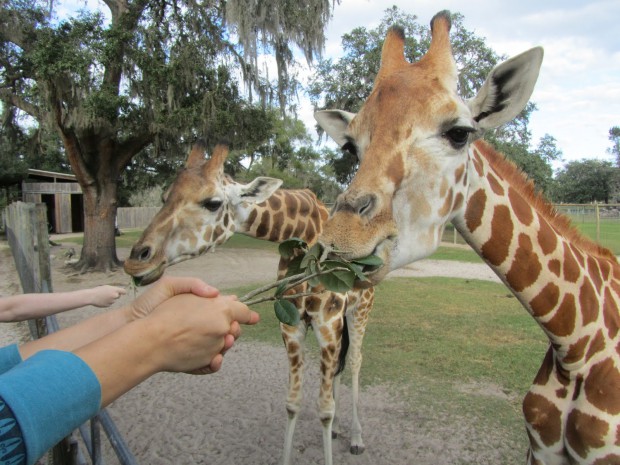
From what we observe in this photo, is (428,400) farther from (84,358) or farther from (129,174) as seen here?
(129,174)

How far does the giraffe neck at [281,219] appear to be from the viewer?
4426 millimetres

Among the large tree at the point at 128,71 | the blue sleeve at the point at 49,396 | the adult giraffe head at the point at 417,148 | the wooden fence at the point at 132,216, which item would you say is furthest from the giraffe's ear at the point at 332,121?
the wooden fence at the point at 132,216

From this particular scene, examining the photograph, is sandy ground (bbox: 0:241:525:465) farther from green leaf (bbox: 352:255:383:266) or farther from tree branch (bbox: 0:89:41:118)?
tree branch (bbox: 0:89:41:118)

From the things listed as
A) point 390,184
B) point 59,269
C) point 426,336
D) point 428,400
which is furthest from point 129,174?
point 390,184

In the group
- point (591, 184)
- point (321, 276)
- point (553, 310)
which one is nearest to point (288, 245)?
point (321, 276)

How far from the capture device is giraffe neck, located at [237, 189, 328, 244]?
14.5 ft

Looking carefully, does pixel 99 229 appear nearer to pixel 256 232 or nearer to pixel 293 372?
pixel 256 232

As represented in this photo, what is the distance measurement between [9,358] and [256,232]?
10.1 feet

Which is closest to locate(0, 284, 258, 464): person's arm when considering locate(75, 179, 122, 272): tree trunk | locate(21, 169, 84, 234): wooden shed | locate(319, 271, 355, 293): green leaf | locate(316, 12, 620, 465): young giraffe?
locate(319, 271, 355, 293): green leaf

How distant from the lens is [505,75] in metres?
2.12

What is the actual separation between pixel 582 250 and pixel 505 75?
1226mm

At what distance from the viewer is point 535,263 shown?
2293 millimetres

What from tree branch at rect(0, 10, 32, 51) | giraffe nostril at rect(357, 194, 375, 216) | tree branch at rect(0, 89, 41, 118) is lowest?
giraffe nostril at rect(357, 194, 375, 216)

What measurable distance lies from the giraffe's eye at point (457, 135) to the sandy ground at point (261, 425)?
126 inches
